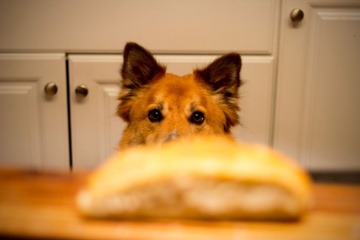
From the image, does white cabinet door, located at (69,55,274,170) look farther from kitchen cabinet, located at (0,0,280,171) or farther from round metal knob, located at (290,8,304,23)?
round metal knob, located at (290,8,304,23)

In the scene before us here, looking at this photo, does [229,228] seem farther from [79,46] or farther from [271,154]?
[79,46]

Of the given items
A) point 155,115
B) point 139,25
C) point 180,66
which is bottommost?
point 155,115

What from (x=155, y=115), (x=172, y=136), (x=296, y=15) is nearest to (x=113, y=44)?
(x=155, y=115)

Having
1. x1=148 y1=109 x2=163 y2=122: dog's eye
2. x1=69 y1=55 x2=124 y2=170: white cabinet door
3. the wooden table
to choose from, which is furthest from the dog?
the wooden table

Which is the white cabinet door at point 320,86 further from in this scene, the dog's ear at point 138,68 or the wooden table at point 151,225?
the wooden table at point 151,225

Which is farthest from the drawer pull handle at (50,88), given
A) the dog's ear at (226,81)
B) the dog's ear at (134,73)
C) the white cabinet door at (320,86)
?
the white cabinet door at (320,86)

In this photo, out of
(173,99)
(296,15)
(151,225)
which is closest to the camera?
(151,225)

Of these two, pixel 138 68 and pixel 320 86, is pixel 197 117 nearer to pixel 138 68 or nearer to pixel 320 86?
pixel 138 68
